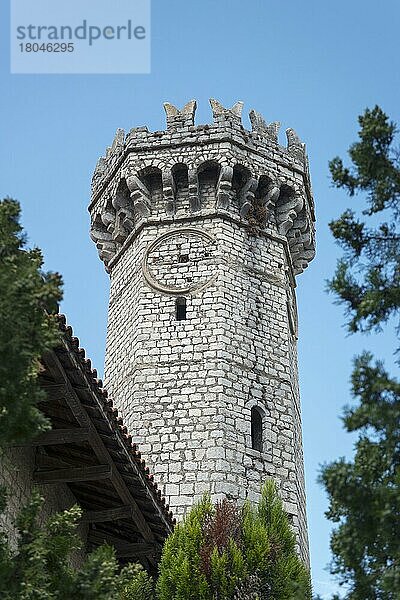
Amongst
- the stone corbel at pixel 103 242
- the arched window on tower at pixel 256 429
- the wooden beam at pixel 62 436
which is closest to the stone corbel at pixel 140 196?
the stone corbel at pixel 103 242

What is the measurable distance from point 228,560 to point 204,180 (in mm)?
9399

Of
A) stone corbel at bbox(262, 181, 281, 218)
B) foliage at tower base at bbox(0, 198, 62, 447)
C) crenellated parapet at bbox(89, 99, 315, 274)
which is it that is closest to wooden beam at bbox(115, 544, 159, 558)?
foliage at tower base at bbox(0, 198, 62, 447)

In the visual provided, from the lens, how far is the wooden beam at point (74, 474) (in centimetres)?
1023

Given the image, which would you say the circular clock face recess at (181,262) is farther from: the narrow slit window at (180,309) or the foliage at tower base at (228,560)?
the foliage at tower base at (228,560)

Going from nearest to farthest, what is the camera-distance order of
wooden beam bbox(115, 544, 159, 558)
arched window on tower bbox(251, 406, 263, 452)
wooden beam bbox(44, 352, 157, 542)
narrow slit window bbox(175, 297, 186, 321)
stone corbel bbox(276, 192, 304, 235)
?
1. wooden beam bbox(44, 352, 157, 542)
2. wooden beam bbox(115, 544, 159, 558)
3. arched window on tower bbox(251, 406, 263, 452)
4. narrow slit window bbox(175, 297, 186, 321)
5. stone corbel bbox(276, 192, 304, 235)

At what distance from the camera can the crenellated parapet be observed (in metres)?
18.0

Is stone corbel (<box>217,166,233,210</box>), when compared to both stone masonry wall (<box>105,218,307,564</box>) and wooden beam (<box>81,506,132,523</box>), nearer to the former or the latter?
stone masonry wall (<box>105,218,307,564</box>)

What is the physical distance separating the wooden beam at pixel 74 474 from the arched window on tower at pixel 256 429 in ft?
17.6

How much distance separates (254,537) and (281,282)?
766 cm

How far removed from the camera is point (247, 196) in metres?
18.0

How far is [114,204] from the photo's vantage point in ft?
61.8

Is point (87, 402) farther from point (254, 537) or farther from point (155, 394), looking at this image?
point (155, 394)

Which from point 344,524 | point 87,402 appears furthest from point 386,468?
point 87,402

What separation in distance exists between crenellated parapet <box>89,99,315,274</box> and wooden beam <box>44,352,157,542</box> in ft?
24.5
